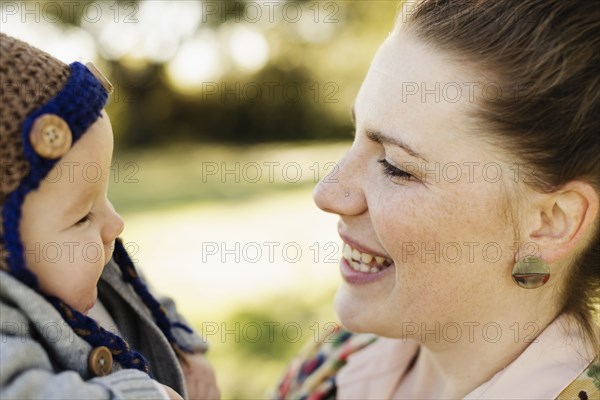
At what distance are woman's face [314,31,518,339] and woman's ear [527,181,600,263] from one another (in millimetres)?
82

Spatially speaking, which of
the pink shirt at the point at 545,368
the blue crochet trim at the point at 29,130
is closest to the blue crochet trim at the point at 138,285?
the blue crochet trim at the point at 29,130

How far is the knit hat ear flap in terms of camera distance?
49.1 inches

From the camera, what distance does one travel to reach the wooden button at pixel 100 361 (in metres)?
1.37

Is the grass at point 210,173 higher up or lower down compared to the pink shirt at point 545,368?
lower down

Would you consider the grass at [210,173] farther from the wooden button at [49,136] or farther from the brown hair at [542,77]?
the wooden button at [49,136]

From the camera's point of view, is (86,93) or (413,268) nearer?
(86,93)

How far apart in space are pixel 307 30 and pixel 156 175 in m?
7.51

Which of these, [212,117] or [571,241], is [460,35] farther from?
[212,117]

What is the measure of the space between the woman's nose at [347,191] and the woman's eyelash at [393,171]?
2.6 inches

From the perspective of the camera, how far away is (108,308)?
172 cm

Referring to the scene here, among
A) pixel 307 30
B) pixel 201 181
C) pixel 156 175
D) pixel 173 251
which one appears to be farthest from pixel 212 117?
pixel 173 251

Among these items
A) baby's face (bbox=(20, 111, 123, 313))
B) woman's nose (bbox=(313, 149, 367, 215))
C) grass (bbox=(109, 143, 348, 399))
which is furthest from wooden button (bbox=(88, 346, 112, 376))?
grass (bbox=(109, 143, 348, 399))

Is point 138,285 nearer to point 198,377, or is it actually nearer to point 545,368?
point 198,377

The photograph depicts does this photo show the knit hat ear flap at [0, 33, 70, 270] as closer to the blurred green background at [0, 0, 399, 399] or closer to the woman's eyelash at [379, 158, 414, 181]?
the woman's eyelash at [379, 158, 414, 181]
